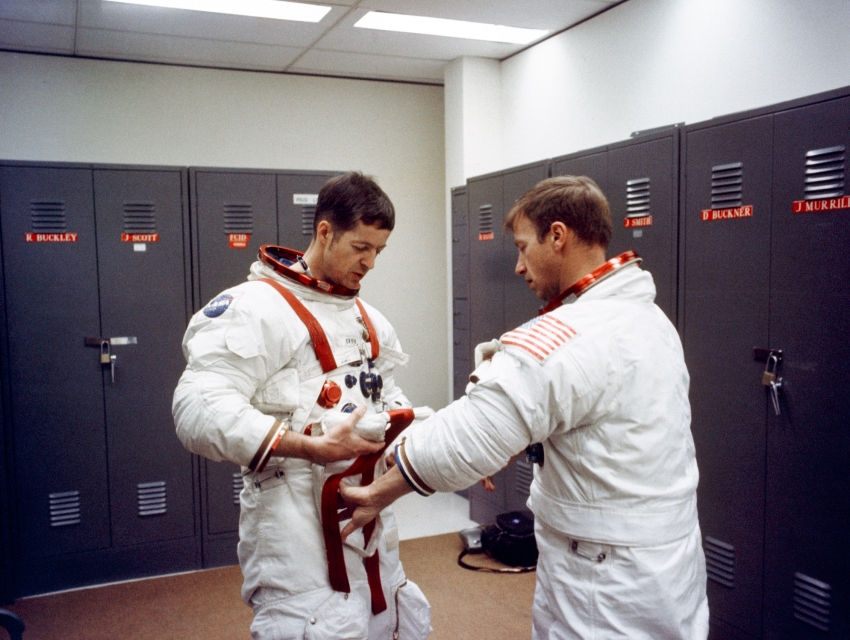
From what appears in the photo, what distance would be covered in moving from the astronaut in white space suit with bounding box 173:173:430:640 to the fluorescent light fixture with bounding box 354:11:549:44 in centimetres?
250

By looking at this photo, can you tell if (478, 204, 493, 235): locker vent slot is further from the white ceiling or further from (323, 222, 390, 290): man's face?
(323, 222, 390, 290): man's face

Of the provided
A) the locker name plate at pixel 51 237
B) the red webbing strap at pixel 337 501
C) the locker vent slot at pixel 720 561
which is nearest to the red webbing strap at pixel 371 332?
the red webbing strap at pixel 337 501

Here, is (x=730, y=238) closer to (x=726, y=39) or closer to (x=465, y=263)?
(x=726, y=39)

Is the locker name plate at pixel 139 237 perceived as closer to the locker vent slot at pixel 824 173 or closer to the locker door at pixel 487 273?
the locker door at pixel 487 273

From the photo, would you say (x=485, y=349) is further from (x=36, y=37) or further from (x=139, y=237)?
(x=36, y=37)

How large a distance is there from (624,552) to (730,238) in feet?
4.81

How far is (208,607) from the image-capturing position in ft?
10.2

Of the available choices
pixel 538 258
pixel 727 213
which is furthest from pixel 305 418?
pixel 727 213

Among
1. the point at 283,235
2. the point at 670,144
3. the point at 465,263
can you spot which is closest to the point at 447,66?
the point at 465,263

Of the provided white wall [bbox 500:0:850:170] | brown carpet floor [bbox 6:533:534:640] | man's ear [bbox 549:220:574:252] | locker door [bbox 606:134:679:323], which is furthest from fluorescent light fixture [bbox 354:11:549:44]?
brown carpet floor [bbox 6:533:534:640]

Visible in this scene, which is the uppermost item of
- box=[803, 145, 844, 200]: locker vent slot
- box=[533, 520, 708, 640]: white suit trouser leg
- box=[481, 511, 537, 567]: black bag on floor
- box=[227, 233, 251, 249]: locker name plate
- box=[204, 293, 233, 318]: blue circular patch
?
box=[803, 145, 844, 200]: locker vent slot

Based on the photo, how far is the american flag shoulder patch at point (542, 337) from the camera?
125 cm

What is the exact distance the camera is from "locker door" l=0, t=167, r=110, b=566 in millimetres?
3182

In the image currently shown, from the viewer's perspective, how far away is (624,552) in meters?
1.29
